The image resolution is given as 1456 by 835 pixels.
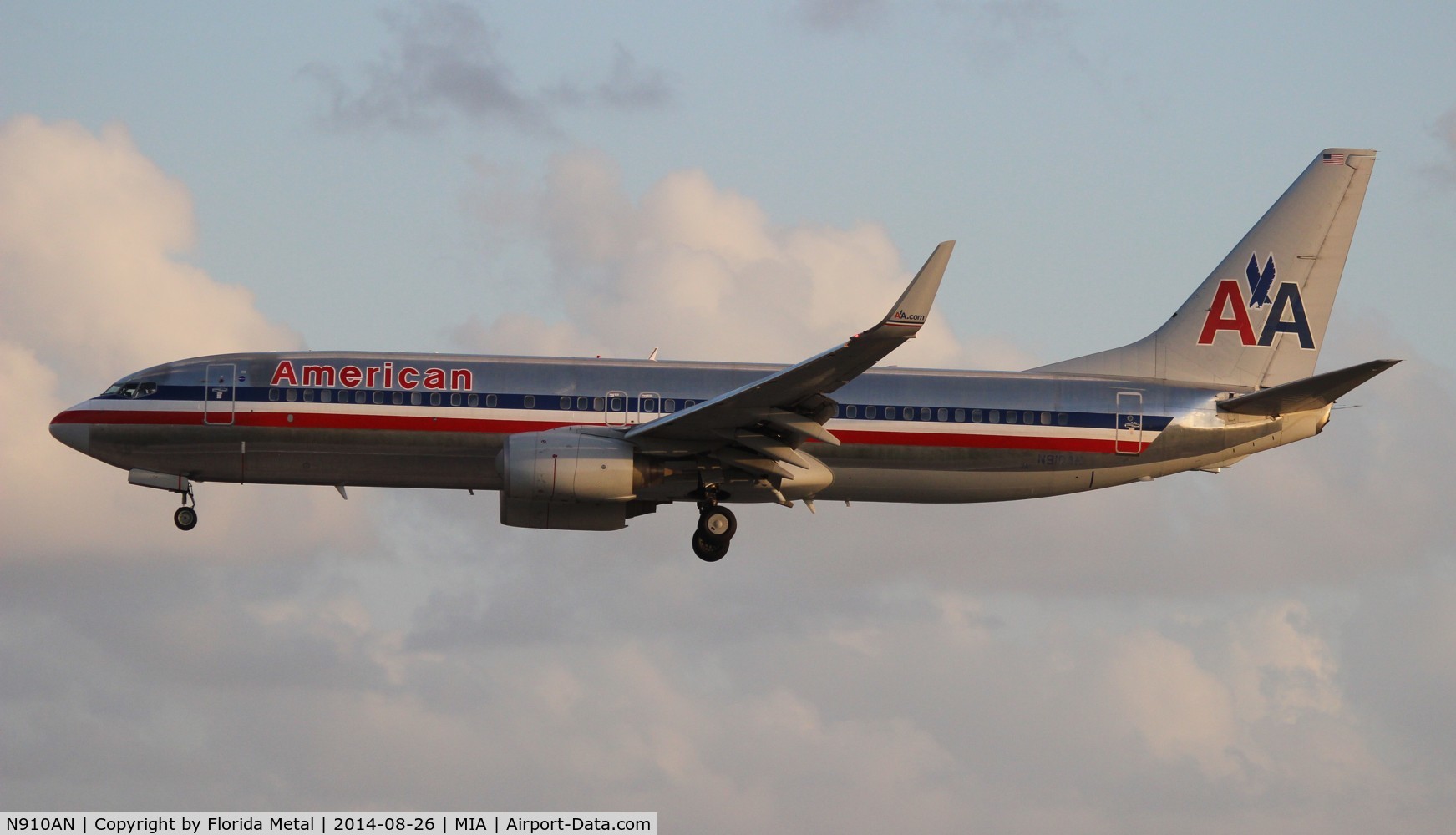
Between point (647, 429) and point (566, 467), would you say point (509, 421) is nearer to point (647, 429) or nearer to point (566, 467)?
point (566, 467)

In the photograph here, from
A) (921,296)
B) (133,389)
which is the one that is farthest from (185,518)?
(921,296)

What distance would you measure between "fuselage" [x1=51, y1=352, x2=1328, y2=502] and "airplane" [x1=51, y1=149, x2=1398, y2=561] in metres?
0.04

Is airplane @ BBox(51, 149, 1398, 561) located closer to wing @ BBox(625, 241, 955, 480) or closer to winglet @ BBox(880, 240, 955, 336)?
wing @ BBox(625, 241, 955, 480)

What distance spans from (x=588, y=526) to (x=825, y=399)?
682 cm

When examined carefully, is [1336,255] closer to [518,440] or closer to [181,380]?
[518,440]

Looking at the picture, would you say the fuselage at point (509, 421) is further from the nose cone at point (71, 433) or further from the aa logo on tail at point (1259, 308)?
the aa logo on tail at point (1259, 308)

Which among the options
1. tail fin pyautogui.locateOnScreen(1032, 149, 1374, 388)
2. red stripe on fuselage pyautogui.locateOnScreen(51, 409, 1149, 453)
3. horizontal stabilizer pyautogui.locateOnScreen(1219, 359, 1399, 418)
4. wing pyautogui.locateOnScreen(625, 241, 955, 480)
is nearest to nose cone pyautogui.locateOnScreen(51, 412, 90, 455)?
red stripe on fuselage pyautogui.locateOnScreen(51, 409, 1149, 453)

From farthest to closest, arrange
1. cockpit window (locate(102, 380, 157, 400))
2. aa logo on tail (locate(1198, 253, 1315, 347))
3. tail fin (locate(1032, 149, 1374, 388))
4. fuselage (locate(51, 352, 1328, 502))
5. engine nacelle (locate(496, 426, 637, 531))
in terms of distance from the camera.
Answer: aa logo on tail (locate(1198, 253, 1315, 347)), tail fin (locate(1032, 149, 1374, 388)), cockpit window (locate(102, 380, 157, 400)), fuselage (locate(51, 352, 1328, 502)), engine nacelle (locate(496, 426, 637, 531))

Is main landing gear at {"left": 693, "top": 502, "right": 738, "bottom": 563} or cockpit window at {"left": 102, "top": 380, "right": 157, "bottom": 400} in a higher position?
cockpit window at {"left": 102, "top": 380, "right": 157, "bottom": 400}

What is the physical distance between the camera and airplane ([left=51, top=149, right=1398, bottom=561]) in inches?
1455

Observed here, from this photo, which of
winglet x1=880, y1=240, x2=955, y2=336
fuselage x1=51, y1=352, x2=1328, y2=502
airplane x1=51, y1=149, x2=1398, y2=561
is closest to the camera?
winglet x1=880, y1=240, x2=955, y2=336

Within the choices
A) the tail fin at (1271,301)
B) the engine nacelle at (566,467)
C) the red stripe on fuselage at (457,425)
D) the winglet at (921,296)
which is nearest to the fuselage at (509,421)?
the red stripe on fuselage at (457,425)

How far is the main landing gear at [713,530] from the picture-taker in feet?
123

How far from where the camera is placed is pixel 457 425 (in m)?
37.3
